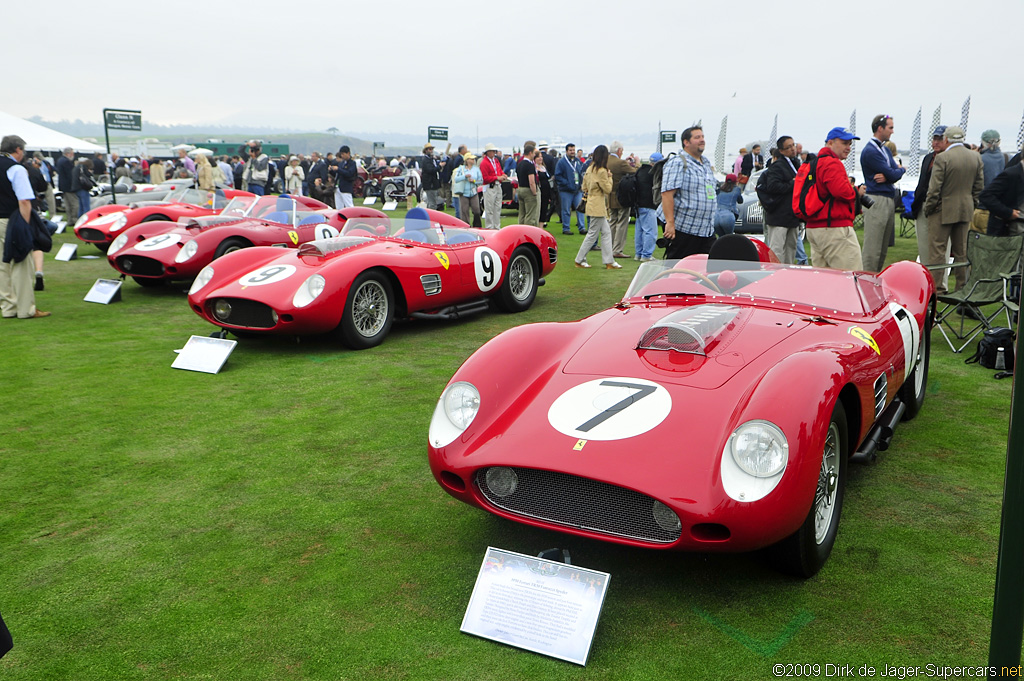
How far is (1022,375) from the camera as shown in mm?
1742

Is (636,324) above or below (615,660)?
above

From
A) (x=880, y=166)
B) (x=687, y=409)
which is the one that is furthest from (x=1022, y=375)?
(x=880, y=166)

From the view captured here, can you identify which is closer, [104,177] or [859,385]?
[859,385]

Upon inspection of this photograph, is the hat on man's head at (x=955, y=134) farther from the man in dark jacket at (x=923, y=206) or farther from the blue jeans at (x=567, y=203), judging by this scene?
the blue jeans at (x=567, y=203)

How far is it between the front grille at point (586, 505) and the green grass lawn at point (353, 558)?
0.31 meters

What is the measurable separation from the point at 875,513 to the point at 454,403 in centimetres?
203

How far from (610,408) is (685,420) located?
0.30 m

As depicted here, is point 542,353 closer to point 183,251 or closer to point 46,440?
point 46,440

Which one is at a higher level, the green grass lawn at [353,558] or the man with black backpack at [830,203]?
the man with black backpack at [830,203]

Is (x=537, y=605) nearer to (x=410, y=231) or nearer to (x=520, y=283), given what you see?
(x=410, y=231)

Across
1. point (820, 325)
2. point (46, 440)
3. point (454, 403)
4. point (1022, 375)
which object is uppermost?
point (1022, 375)

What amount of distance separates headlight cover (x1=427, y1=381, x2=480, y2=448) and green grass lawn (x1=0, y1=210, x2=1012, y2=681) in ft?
1.71

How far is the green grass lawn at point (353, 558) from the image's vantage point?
8.46ft

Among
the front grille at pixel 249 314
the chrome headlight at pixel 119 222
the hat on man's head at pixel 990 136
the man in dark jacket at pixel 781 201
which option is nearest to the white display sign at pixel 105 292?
the chrome headlight at pixel 119 222
